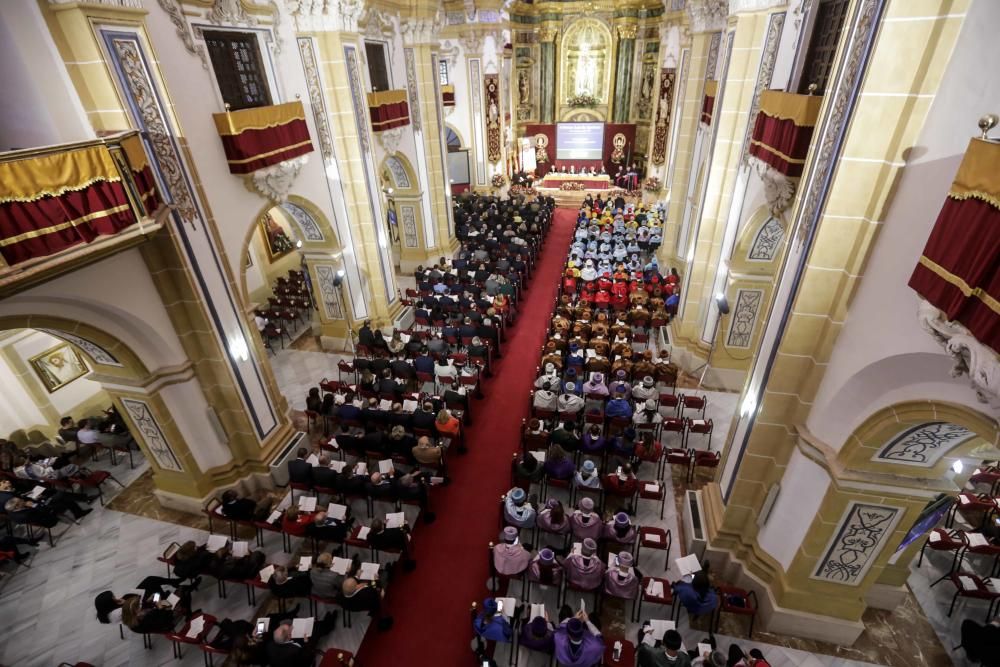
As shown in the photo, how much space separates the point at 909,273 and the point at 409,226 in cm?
1568

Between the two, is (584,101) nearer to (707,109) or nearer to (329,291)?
(707,109)

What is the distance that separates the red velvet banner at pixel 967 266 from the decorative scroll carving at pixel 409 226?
51.7 ft

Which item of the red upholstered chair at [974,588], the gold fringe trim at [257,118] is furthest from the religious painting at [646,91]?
the red upholstered chair at [974,588]

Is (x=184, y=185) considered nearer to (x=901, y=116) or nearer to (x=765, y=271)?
(x=901, y=116)

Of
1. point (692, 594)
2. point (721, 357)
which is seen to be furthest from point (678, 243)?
point (692, 594)

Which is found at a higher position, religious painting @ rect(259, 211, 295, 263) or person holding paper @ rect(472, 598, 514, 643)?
religious painting @ rect(259, 211, 295, 263)

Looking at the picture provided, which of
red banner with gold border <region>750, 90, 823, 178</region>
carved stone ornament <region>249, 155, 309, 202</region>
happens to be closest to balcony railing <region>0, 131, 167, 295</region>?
carved stone ornament <region>249, 155, 309, 202</region>

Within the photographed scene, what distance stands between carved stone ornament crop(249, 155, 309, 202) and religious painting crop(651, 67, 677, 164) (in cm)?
1830

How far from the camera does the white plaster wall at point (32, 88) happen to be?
5.96 metres

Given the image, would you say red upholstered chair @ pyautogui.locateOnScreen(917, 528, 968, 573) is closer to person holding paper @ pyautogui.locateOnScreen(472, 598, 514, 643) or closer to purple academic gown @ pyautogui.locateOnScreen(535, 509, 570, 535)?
purple academic gown @ pyautogui.locateOnScreen(535, 509, 570, 535)

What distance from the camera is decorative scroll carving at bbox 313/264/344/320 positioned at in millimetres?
13023

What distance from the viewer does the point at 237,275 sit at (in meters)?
8.88

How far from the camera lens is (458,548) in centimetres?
838

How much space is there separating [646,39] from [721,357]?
2321 cm
